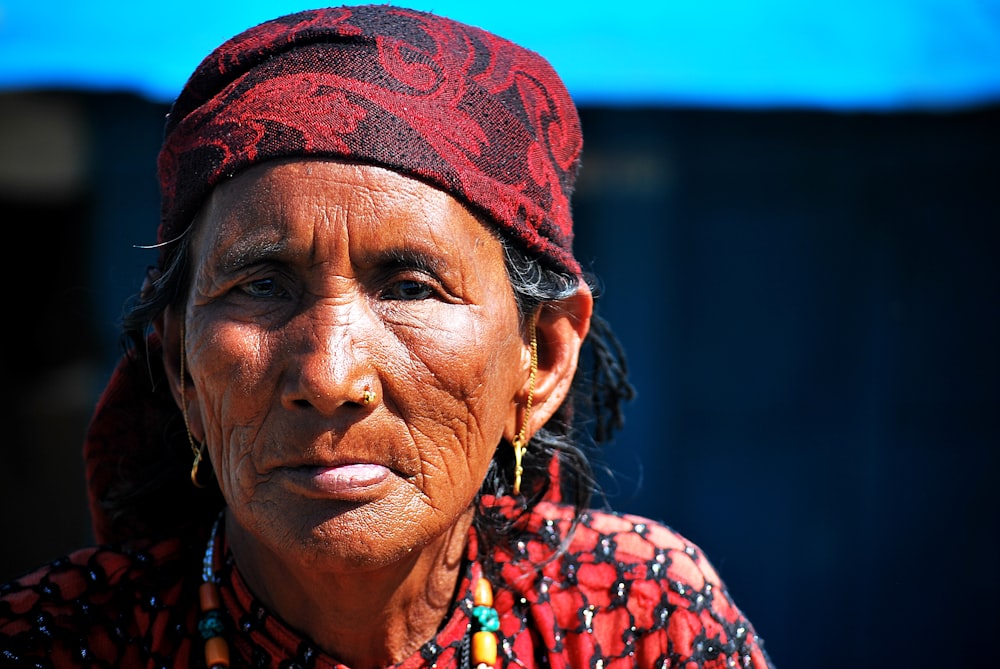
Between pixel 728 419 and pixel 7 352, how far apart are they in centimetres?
459

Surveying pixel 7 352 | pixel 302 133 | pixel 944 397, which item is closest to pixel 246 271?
pixel 302 133

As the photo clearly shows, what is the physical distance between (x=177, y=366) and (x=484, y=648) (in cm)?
89

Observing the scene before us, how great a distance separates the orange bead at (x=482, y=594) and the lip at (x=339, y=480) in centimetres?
52

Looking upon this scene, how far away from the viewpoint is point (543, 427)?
8.02ft

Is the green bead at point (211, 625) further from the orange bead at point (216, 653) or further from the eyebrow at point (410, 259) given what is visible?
the eyebrow at point (410, 259)

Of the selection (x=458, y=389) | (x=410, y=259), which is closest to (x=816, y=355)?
(x=458, y=389)

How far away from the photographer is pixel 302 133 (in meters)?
1.81

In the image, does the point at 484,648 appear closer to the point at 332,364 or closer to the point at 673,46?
the point at 332,364

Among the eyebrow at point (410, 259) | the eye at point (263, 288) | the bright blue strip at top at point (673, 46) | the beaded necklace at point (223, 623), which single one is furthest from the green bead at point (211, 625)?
the bright blue strip at top at point (673, 46)

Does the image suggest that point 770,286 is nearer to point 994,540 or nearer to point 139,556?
point 994,540

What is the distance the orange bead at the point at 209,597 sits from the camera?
6.98ft

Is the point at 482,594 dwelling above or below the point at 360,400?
below

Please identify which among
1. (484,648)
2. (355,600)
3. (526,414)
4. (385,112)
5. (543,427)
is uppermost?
(385,112)

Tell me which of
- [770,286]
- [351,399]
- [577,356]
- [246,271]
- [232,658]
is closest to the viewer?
[351,399]
